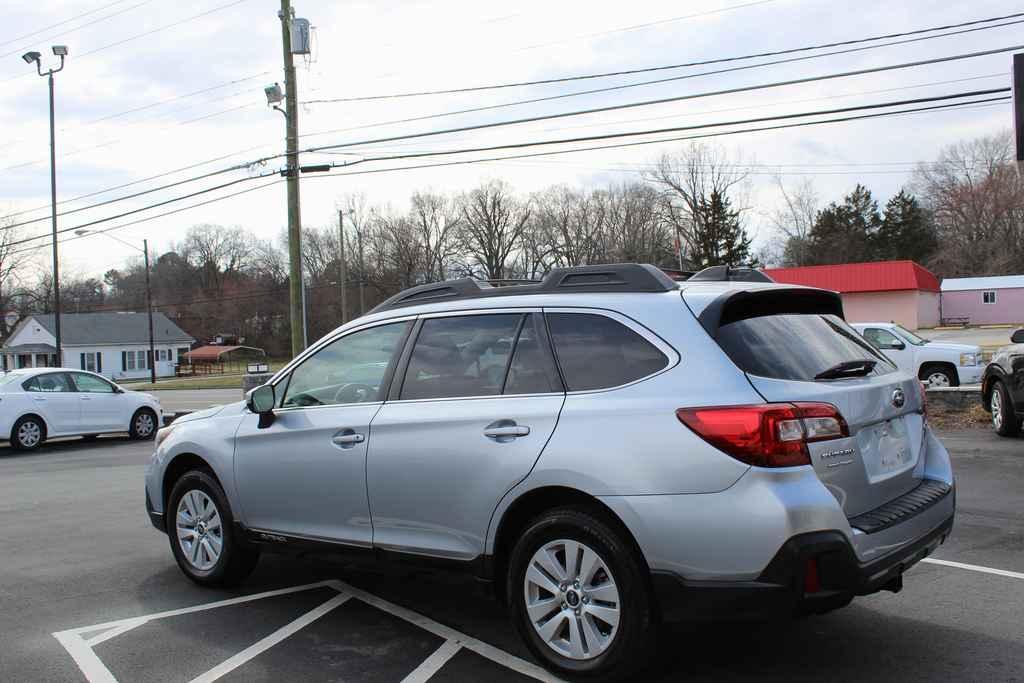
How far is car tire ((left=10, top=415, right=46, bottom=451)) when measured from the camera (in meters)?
15.7

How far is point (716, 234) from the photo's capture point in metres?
71.6

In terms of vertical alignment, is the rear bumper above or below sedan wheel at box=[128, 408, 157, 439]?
above

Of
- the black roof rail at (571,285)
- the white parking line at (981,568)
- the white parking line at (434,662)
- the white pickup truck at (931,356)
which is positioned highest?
→ the black roof rail at (571,285)

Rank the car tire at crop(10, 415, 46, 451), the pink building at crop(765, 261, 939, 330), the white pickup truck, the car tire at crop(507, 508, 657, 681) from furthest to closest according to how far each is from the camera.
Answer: the pink building at crop(765, 261, 939, 330) → the white pickup truck → the car tire at crop(10, 415, 46, 451) → the car tire at crop(507, 508, 657, 681)

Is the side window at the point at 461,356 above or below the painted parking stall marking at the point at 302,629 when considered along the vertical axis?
above

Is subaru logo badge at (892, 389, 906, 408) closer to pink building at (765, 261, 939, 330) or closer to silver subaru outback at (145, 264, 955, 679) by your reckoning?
silver subaru outback at (145, 264, 955, 679)

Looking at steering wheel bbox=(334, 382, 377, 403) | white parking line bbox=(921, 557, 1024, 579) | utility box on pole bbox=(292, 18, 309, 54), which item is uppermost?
utility box on pole bbox=(292, 18, 309, 54)

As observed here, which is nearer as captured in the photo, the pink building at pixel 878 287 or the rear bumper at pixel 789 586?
the rear bumper at pixel 789 586

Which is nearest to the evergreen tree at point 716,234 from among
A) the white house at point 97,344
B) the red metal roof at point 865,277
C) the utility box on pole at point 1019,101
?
the red metal roof at point 865,277

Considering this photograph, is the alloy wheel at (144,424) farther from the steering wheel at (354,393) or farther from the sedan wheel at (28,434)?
the steering wheel at (354,393)

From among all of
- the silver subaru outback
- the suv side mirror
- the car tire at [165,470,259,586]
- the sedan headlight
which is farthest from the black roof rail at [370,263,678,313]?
the sedan headlight

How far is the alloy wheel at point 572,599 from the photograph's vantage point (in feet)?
12.9

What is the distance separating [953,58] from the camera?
1583cm

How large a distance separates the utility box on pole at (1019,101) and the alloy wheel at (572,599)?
1072cm
